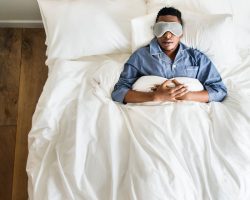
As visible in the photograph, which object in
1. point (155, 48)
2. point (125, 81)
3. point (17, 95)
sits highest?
point (155, 48)

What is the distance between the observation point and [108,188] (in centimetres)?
119

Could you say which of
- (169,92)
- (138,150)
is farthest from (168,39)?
(138,150)

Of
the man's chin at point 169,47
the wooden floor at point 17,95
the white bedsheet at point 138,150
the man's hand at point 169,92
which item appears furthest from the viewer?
the wooden floor at point 17,95

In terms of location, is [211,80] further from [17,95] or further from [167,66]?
[17,95]

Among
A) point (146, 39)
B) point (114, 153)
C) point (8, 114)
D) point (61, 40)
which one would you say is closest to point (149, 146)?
point (114, 153)

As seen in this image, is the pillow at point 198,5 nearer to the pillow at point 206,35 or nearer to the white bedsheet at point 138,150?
the pillow at point 206,35

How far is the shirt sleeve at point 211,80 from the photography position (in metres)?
1.46

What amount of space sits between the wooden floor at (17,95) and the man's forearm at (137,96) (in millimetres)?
589

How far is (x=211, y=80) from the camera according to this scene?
1.50 meters

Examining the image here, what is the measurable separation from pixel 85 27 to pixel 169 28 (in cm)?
40

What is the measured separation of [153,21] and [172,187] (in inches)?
32.1

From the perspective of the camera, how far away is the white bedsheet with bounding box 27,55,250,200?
1156mm

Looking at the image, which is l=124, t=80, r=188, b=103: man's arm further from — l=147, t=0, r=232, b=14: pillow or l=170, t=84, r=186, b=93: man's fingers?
l=147, t=0, r=232, b=14: pillow

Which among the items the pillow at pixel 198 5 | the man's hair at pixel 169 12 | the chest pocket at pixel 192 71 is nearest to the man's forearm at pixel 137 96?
the chest pocket at pixel 192 71
